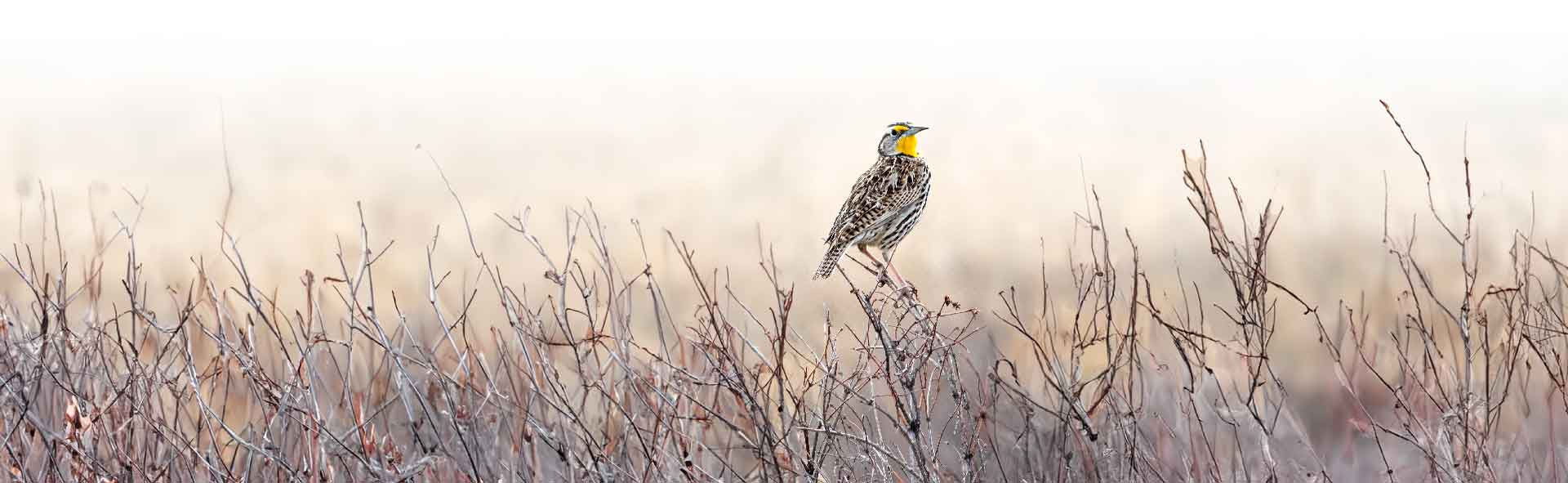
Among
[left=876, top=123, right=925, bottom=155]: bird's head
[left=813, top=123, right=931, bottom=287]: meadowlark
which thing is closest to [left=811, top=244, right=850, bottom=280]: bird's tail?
[left=813, top=123, right=931, bottom=287]: meadowlark

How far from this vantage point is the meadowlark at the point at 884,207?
871 cm

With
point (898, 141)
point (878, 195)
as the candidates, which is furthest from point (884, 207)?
point (898, 141)

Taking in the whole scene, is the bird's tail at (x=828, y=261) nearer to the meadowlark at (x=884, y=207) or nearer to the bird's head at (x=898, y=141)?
the meadowlark at (x=884, y=207)

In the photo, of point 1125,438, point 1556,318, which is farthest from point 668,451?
point 1556,318

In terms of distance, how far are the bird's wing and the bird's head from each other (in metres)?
0.19

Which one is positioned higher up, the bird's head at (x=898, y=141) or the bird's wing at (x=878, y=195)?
the bird's head at (x=898, y=141)

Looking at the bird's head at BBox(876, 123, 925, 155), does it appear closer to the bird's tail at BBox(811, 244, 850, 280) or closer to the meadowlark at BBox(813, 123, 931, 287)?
the meadowlark at BBox(813, 123, 931, 287)

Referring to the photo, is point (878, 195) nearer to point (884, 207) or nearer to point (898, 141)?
point (884, 207)

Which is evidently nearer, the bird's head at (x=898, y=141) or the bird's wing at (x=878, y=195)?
the bird's wing at (x=878, y=195)

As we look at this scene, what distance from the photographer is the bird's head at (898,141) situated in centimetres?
964

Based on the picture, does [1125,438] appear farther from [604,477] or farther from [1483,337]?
[604,477]

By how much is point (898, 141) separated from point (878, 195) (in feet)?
3.06

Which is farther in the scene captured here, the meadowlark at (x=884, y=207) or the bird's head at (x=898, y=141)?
the bird's head at (x=898, y=141)

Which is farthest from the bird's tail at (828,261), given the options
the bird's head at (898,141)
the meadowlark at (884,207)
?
the bird's head at (898,141)
